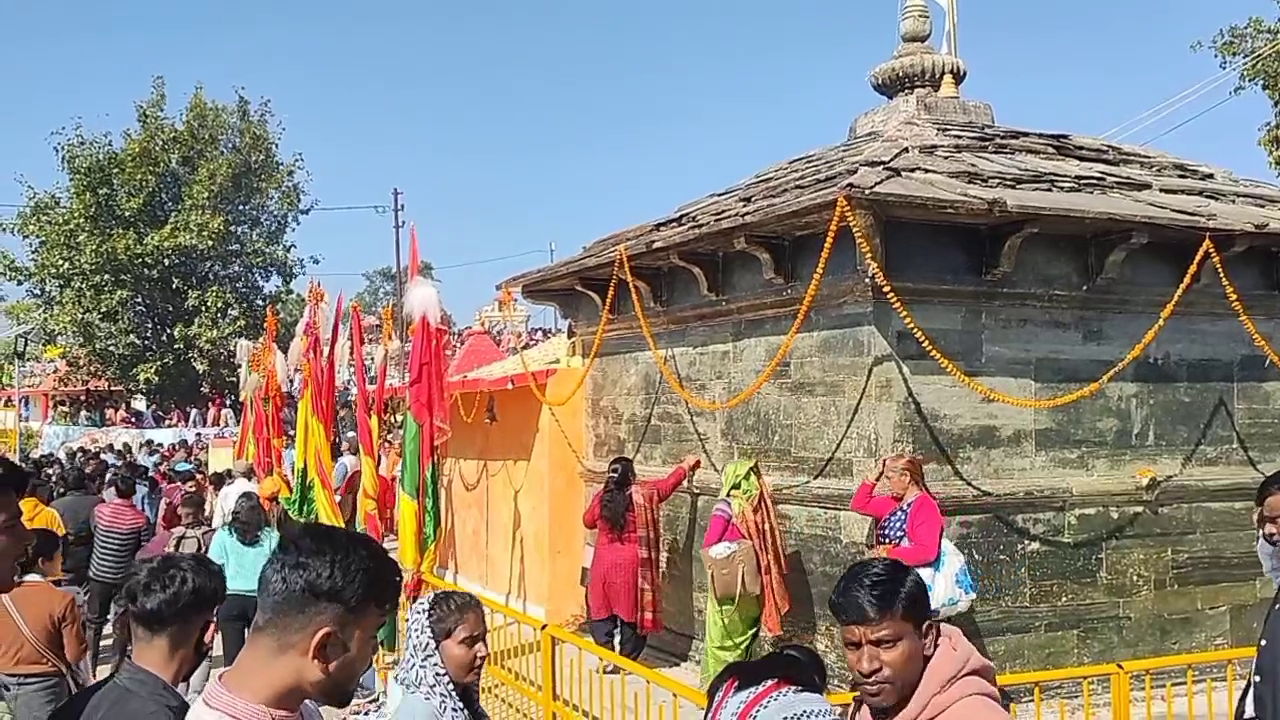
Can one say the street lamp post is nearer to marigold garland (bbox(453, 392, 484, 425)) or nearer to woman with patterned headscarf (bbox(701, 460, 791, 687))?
marigold garland (bbox(453, 392, 484, 425))

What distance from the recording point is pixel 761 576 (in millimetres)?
7562

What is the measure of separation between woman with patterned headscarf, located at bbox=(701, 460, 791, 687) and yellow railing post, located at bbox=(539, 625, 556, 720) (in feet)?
4.97

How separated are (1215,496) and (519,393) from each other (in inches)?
255

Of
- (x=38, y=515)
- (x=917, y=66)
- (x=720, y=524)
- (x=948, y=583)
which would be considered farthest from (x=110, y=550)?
(x=917, y=66)

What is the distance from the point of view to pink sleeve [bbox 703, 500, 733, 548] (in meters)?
7.51

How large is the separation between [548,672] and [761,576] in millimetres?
1855

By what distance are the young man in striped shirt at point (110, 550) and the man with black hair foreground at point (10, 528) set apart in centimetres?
463

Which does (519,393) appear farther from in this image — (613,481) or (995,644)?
(995,644)

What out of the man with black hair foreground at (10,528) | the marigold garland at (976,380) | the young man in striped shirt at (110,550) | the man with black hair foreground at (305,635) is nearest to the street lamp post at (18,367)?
the young man in striped shirt at (110,550)

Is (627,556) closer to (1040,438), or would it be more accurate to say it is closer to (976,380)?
(976,380)

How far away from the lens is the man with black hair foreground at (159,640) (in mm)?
3043

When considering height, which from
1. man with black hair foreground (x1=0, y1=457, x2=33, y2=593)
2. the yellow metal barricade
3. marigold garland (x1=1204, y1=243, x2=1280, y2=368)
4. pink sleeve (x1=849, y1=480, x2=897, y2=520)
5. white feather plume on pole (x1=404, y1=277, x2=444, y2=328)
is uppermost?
white feather plume on pole (x1=404, y1=277, x2=444, y2=328)

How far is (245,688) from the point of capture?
2271mm

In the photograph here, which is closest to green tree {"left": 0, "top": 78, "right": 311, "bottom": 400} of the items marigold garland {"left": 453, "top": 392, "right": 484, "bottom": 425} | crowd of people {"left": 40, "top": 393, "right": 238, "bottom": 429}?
crowd of people {"left": 40, "top": 393, "right": 238, "bottom": 429}
